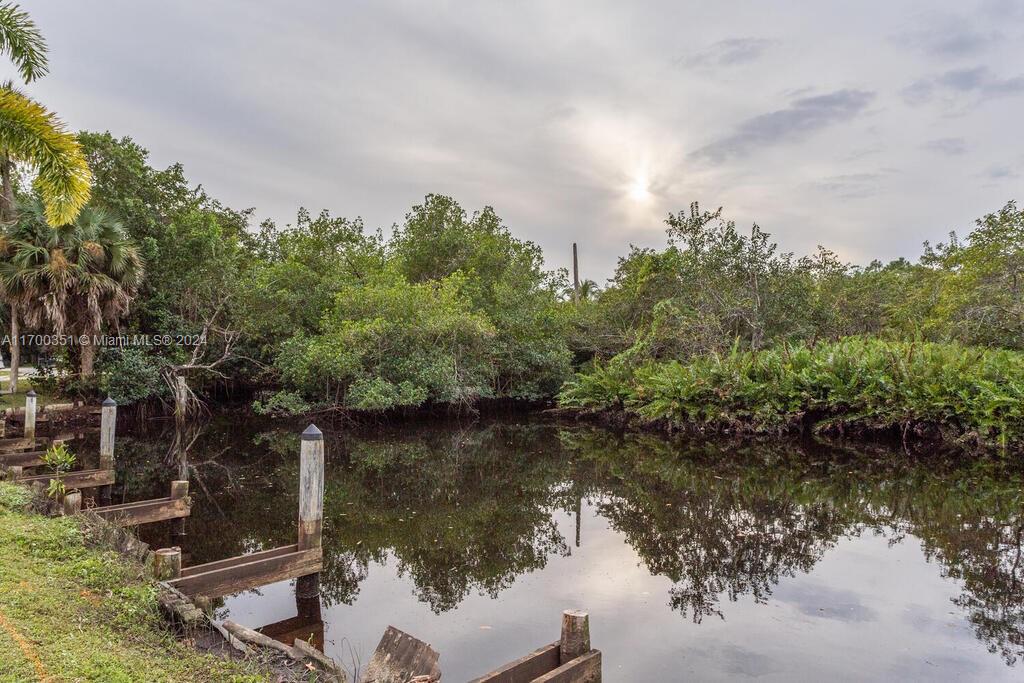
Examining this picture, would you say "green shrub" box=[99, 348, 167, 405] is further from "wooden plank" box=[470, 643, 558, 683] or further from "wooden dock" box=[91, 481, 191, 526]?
"wooden plank" box=[470, 643, 558, 683]

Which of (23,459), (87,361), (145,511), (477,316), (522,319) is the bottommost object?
(145,511)

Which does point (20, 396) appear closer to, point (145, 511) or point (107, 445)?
point (107, 445)

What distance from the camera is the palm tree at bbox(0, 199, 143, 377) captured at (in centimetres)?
1447

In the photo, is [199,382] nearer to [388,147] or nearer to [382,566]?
[388,147]

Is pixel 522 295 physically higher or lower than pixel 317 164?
lower

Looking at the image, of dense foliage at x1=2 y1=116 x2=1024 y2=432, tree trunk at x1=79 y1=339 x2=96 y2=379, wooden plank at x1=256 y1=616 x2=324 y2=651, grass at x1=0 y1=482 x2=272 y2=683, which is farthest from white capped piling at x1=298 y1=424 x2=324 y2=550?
tree trunk at x1=79 y1=339 x2=96 y2=379

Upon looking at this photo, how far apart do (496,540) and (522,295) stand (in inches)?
529

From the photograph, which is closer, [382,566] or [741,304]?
[382,566]

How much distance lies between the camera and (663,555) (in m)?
7.29

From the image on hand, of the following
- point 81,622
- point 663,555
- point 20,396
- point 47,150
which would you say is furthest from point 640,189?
point 20,396

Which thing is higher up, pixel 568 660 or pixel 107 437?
pixel 107 437

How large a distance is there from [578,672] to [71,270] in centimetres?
1655

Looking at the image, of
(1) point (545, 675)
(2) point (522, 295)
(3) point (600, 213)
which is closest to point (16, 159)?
(1) point (545, 675)

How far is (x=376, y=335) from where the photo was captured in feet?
57.0
